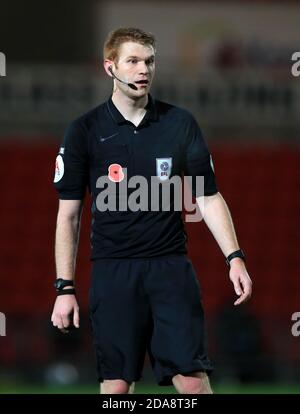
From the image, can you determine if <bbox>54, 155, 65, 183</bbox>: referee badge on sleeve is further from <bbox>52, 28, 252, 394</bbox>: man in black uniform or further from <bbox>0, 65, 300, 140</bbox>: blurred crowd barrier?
<bbox>0, 65, 300, 140</bbox>: blurred crowd barrier

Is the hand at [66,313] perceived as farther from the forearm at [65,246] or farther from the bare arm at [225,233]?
the bare arm at [225,233]

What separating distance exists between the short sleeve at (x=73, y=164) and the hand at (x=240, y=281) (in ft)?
Result: 2.63

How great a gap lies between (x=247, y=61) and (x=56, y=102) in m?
Result: 3.23

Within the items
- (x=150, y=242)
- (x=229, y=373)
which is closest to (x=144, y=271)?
(x=150, y=242)

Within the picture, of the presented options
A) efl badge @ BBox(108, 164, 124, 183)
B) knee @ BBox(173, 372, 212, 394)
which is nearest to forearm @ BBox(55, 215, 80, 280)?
efl badge @ BBox(108, 164, 124, 183)

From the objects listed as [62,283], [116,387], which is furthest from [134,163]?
[116,387]

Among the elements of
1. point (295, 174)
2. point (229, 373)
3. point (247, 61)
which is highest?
point (247, 61)

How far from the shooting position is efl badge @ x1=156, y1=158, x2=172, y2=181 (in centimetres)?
561

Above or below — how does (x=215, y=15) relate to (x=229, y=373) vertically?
above

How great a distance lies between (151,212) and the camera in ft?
18.4

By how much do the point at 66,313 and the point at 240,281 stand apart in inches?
31.9

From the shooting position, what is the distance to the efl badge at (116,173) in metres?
5.64

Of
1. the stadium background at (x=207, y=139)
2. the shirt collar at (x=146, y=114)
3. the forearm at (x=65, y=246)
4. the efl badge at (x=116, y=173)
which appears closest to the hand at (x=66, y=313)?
the forearm at (x=65, y=246)
